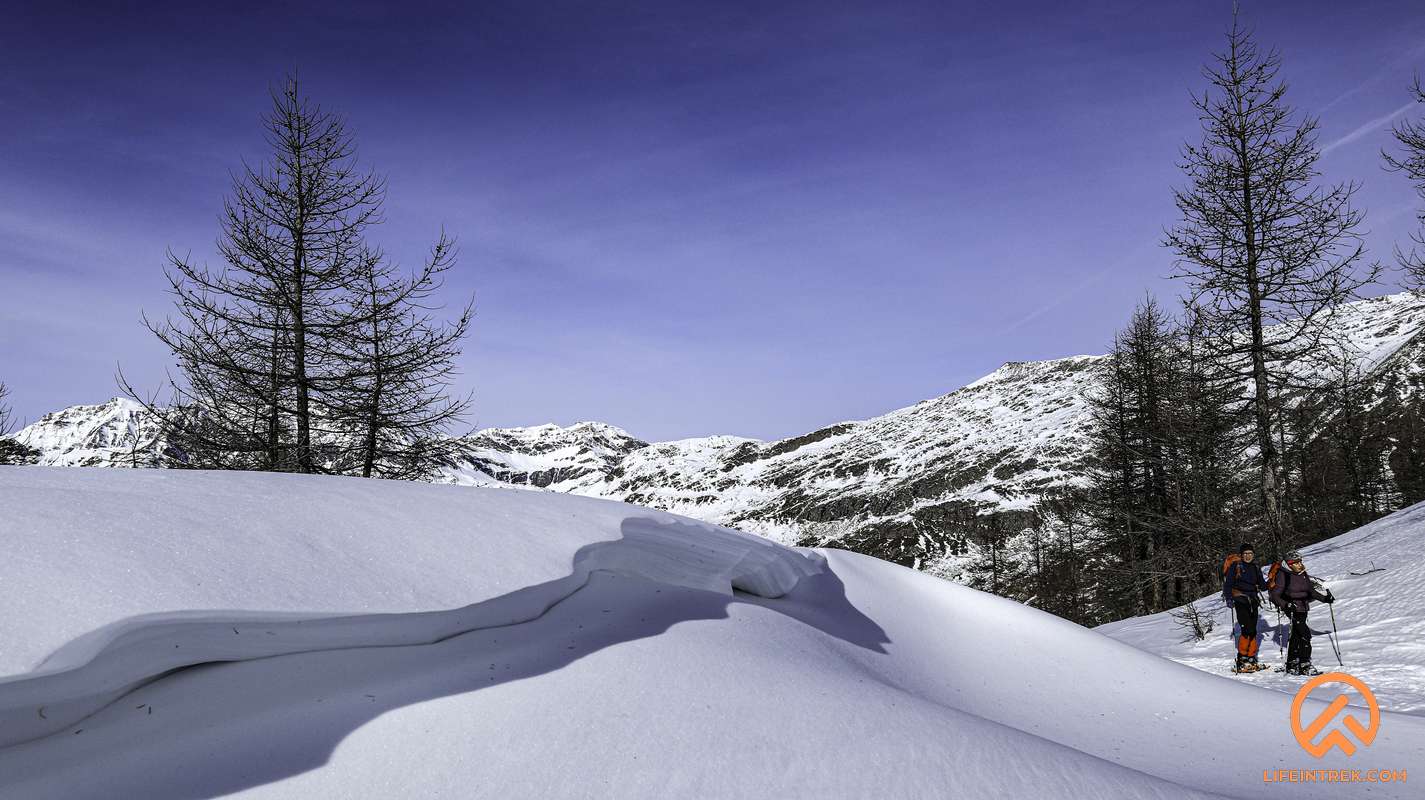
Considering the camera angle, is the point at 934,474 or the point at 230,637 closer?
the point at 230,637

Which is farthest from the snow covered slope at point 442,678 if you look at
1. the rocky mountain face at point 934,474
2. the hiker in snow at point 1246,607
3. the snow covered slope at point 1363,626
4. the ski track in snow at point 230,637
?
the rocky mountain face at point 934,474

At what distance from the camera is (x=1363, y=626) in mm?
9484

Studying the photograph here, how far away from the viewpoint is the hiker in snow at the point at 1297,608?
8391mm

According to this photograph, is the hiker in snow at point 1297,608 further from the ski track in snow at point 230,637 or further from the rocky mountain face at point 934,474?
the rocky mountain face at point 934,474

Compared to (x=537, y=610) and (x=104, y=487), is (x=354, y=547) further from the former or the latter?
(x=104, y=487)

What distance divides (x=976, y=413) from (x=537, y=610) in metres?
191

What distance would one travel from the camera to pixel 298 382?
11414 mm

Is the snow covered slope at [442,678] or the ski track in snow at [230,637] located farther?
the snow covered slope at [442,678]

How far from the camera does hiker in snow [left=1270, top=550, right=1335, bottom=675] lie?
27.5 ft

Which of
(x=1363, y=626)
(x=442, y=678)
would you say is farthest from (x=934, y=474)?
(x=442, y=678)

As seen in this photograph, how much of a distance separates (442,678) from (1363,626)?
11765 millimetres

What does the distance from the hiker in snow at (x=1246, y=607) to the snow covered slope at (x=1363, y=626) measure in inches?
12.4

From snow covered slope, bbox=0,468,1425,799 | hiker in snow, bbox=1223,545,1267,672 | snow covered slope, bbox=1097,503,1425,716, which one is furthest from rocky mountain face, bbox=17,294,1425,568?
snow covered slope, bbox=0,468,1425,799

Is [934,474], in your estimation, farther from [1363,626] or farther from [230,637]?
[230,637]
